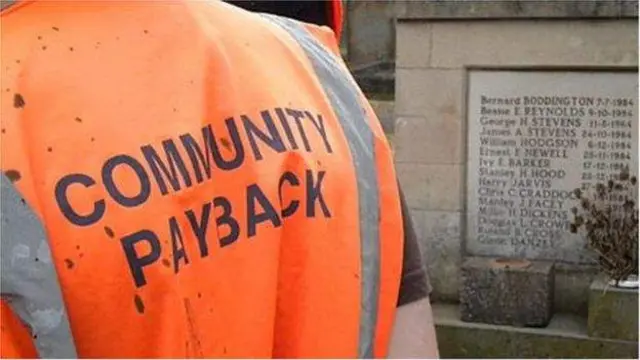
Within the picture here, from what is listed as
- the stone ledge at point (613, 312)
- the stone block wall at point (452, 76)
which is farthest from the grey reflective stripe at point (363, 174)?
the stone block wall at point (452, 76)


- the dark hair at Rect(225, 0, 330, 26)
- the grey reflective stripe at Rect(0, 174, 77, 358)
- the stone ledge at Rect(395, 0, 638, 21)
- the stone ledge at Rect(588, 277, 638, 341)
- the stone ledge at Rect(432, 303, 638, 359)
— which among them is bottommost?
the stone ledge at Rect(432, 303, 638, 359)

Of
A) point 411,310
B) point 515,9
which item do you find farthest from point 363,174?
point 515,9

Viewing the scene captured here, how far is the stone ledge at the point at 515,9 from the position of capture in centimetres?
577

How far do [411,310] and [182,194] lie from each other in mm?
348

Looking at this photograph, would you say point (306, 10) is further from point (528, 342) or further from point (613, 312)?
point (528, 342)

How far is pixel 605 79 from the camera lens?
19.4 feet

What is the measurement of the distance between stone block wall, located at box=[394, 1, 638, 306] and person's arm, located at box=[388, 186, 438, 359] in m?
4.91

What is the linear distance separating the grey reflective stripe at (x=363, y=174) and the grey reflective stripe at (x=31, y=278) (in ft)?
1.11

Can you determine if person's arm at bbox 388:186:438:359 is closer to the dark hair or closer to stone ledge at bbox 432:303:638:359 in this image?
the dark hair

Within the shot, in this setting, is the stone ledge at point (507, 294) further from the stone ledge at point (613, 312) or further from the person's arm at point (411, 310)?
the person's arm at point (411, 310)

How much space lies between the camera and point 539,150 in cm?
609

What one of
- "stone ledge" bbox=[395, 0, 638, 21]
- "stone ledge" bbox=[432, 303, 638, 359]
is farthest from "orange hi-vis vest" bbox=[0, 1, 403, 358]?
"stone ledge" bbox=[395, 0, 638, 21]

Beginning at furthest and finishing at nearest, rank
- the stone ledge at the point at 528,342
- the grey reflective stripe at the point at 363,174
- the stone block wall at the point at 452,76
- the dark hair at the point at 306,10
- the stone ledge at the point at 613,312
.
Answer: the stone block wall at the point at 452,76 → the stone ledge at the point at 528,342 → the stone ledge at the point at 613,312 → the dark hair at the point at 306,10 → the grey reflective stripe at the point at 363,174

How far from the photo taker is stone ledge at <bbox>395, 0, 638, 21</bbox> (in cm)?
577
